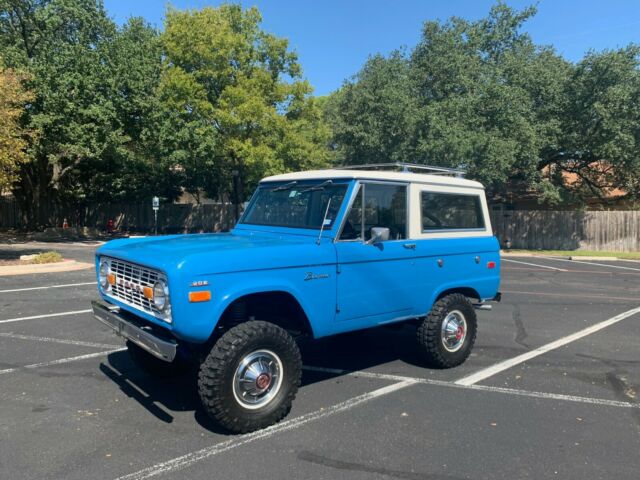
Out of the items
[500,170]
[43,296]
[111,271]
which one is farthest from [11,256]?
[500,170]

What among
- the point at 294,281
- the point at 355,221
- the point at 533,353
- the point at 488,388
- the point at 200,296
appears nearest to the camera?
the point at 200,296

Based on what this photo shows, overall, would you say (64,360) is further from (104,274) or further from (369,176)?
(369,176)

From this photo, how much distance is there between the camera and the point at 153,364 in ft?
17.3

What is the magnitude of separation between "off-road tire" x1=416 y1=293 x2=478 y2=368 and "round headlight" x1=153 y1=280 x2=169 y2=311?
2.85 m

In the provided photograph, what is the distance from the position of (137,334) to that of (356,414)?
6.53 feet

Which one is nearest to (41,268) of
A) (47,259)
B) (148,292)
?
(47,259)

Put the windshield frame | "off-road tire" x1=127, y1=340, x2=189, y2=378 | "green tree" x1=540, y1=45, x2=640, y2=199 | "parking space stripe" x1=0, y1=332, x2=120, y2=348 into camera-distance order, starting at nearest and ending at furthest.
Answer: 1. the windshield frame
2. "off-road tire" x1=127, y1=340, x2=189, y2=378
3. "parking space stripe" x1=0, y1=332, x2=120, y2=348
4. "green tree" x1=540, y1=45, x2=640, y2=199

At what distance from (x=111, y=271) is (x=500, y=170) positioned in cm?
2256

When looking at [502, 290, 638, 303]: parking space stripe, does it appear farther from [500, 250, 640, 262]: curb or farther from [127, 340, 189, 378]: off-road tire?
[500, 250, 640, 262]: curb

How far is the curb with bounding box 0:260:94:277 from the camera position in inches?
537

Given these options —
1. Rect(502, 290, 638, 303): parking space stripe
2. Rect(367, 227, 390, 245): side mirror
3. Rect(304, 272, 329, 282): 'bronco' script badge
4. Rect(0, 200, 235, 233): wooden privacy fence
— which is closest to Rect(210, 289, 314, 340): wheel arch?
Rect(304, 272, 329, 282): 'bronco' script badge

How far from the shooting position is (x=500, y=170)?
24359 mm

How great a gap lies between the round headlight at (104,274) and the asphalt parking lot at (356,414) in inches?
41.4

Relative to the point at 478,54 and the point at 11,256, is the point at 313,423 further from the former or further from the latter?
the point at 478,54
